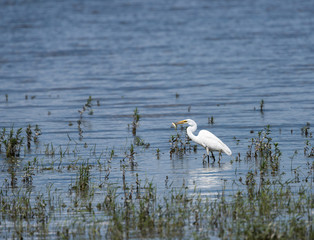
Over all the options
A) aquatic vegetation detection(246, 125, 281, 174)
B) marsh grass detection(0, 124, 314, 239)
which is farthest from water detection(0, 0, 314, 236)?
marsh grass detection(0, 124, 314, 239)

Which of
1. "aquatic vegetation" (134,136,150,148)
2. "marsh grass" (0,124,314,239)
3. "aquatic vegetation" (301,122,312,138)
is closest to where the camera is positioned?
"marsh grass" (0,124,314,239)

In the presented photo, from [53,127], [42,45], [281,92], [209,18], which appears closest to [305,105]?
[281,92]

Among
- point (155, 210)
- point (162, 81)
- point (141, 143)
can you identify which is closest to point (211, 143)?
point (141, 143)

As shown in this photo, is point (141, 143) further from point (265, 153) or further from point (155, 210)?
point (155, 210)

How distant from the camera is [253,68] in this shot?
24609 millimetres

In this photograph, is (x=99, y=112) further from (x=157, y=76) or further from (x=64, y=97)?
(x=157, y=76)

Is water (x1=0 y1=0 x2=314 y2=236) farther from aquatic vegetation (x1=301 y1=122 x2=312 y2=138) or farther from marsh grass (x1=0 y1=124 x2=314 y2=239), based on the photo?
marsh grass (x1=0 y1=124 x2=314 y2=239)

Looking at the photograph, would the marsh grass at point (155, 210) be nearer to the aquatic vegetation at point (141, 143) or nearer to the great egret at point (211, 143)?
the great egret at point (211, 143)

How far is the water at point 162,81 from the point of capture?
12.7 meters

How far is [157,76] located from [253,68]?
4.07 m

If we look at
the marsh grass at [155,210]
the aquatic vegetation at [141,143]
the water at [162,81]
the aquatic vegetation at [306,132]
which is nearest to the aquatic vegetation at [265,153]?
the water at [162,81]

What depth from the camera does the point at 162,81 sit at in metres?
22.8

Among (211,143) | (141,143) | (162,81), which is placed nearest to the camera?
(211,143)

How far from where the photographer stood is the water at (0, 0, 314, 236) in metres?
12.7
